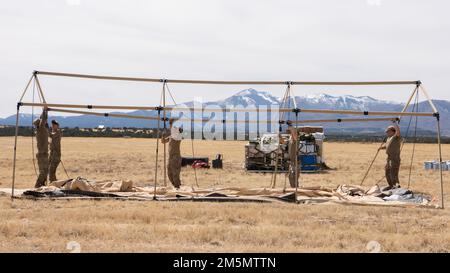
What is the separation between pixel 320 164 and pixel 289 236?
18559 millimetres

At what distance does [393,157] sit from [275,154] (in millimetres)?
9643

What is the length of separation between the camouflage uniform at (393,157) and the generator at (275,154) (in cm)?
862

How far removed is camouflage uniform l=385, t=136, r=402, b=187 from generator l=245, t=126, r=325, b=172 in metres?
8.62

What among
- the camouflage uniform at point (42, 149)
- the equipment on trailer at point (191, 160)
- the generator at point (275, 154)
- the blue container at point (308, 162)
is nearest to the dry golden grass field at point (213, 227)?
the camouflage uniform at point (42, 149)

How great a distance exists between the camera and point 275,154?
27.2 metres

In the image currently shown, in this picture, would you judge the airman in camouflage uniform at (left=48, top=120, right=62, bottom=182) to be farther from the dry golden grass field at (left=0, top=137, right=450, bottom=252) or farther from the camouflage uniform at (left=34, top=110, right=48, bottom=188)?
the dry golden grass field at (left=0, top=137, right=450, bottom=252)

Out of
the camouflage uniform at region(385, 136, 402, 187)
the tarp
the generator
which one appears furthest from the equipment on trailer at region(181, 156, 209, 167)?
the camouflage uniform at region(385, 136, 402, 187)

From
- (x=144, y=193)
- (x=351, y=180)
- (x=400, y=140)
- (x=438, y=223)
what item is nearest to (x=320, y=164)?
(x=351, y=180)

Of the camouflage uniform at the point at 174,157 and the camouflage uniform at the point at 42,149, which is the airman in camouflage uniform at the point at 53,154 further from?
the camouflage uniform at the point at 174,157

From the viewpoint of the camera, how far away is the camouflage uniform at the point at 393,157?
18.0m

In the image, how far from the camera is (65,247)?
31.3ft

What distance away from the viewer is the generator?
27125 mm

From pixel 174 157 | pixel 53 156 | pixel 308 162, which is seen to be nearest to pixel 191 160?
pixel 308 162
